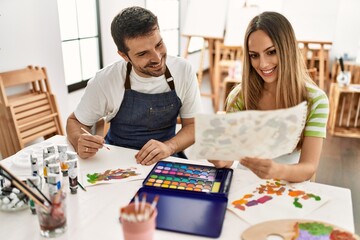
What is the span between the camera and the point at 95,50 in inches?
159

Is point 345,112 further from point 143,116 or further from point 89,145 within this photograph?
point 89,145

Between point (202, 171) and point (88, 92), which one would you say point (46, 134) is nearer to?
point (88, 92)

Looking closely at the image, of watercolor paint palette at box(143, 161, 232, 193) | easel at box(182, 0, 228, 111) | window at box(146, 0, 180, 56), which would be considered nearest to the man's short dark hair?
watercolor paint palette at box(143, 161, 232, 193)

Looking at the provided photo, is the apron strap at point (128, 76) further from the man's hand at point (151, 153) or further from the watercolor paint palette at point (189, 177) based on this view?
the watercolor paint palette at point (189, 177)

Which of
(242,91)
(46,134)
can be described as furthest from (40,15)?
(242,91)

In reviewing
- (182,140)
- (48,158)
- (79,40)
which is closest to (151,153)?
(182,140)

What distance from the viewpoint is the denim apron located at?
1.71m

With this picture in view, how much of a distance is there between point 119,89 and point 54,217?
0.88m

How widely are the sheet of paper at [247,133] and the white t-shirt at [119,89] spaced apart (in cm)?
73

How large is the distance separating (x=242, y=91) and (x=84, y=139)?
712mm

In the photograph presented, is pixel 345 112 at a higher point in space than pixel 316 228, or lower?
lower

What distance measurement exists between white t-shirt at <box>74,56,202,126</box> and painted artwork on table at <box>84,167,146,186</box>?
456 mm

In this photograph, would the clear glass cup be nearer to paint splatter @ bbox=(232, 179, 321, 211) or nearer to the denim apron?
paint splatter @ bbox=(232, 179, 321, 211)

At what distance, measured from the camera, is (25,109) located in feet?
9.36
